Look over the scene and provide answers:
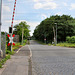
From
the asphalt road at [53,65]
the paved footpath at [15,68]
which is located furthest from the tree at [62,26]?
the paved footpath at [15,68]

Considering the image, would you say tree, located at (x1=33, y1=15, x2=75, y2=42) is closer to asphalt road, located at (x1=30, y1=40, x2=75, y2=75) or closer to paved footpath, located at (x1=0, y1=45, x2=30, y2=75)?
asphalt road, located at (x1=30, y1=40, x2=75, y2=75)

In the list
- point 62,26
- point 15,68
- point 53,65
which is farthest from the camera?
point 62,26

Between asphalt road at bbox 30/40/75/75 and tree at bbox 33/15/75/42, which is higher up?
tree at bbox 33/15/75/42

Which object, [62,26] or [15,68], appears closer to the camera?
[15,68]

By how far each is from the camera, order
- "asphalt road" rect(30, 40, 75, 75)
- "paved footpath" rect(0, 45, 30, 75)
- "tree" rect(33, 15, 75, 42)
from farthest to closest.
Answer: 1. "tree" rect(33, 15, 75, 42)
2. "asphalt road" rect(30, 40, 75, 75)
3. "paved footpath" rect(0, 45, 30, 75)

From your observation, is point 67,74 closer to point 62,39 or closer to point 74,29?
point 74,29

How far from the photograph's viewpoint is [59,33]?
70.0 metres

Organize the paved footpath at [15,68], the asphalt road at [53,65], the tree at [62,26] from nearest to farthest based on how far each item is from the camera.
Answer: the paved footpath at [15,68] → the asphalt road at [53,65] → the tree at [62,26]

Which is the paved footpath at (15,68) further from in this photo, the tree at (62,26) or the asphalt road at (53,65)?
the tree at (62,26)

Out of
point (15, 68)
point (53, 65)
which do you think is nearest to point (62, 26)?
point (53, 65)

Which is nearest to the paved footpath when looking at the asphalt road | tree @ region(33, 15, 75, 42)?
the asphalt road

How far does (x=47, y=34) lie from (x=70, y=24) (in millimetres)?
13124

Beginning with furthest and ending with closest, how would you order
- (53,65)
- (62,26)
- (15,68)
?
1. (62,26)
2. (53,65)
3. (15,68)

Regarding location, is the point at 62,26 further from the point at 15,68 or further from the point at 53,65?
the point at 15,68
